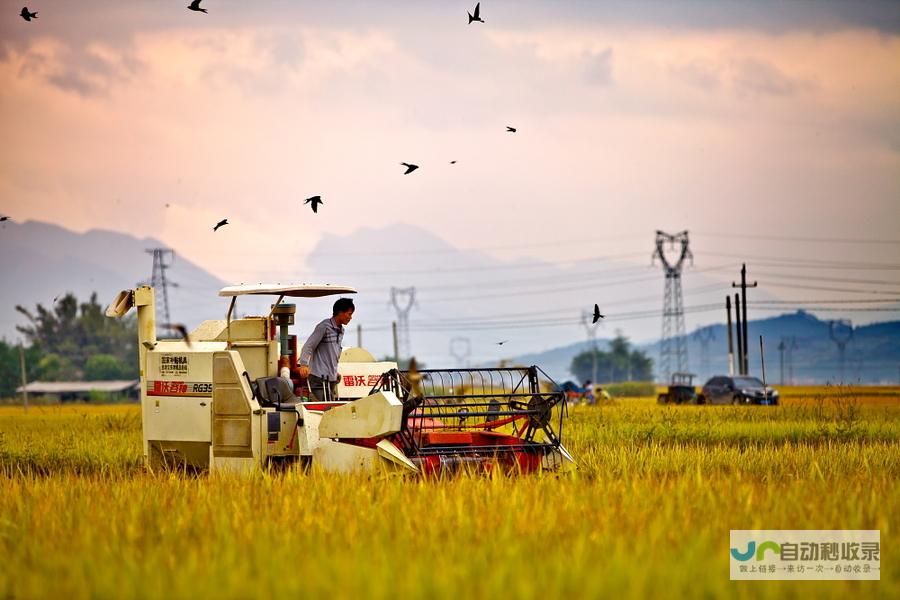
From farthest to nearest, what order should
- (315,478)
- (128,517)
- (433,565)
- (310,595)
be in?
(315,478)
(128,517)
(433,565)
(310,595)

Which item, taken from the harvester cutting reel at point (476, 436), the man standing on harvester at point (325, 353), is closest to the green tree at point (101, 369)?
the man standing on harvester at point (325, 353)

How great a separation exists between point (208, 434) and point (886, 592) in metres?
9.09

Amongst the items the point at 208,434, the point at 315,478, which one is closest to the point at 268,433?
the point at 208,434

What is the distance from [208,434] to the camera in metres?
14.6

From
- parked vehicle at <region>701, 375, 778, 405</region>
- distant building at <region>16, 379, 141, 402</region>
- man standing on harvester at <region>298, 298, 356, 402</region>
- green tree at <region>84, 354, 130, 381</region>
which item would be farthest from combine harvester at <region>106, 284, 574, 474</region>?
green tree at <region>84, 354, 130, 381</region>

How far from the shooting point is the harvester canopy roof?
15.1 metres

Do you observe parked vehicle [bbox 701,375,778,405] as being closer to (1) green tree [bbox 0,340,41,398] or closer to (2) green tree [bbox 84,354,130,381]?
(1) green tree [bbox 0,340,41,398]

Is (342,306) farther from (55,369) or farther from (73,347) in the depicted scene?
(73,347)

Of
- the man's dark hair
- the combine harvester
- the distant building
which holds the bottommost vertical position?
the distant building

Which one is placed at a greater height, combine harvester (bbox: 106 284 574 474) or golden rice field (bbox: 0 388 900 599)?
combine harvester (bbox: 106 284 574 474)

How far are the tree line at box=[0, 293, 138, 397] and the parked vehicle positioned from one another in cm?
11657

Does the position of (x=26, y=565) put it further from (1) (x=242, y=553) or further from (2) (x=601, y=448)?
(2) (x=601, y=448)

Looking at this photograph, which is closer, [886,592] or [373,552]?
[886,592]

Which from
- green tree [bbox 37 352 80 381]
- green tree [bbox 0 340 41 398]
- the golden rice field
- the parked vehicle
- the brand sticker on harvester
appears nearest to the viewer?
the golden rice field
